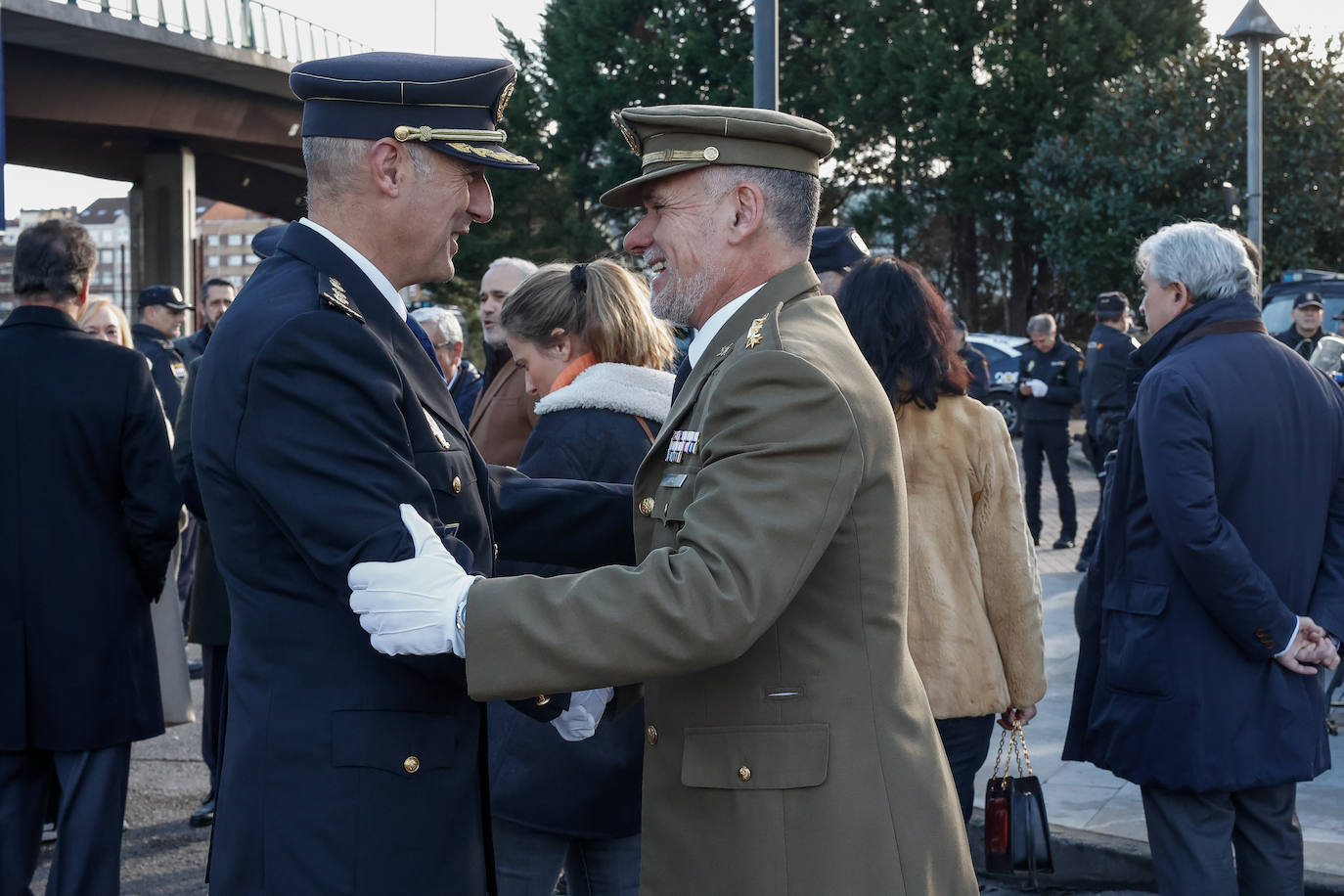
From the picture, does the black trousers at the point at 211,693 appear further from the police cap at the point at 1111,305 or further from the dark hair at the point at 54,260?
the police cap at the point at 1111,305

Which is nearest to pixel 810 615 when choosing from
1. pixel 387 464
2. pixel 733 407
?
pixel 733 407

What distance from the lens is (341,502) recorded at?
6.75ft

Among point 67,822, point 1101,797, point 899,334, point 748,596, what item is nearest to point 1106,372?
point 1101,797

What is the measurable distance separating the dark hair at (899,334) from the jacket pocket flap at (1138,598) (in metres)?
0.80

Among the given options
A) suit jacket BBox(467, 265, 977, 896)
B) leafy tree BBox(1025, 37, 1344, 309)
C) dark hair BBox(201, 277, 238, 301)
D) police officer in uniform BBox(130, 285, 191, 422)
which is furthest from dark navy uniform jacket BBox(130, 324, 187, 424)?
leafy tree BBox(1025, 37, 1344, 309)

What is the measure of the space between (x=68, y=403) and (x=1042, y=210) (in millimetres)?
25272

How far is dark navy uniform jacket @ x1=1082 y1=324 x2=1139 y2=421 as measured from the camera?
11.4m

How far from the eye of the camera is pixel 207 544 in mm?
5848

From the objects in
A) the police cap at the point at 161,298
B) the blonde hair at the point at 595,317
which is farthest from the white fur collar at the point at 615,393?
the police cap at the point at 161,298

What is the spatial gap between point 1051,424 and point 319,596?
457 inches

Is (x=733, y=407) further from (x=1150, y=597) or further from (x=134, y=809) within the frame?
(x=134, y=809)

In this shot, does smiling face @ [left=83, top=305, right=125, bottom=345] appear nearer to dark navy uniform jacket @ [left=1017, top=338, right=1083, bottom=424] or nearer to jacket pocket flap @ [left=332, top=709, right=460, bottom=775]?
jacket pocket flap @ [left=332, top=709, right=460, bottom=775]

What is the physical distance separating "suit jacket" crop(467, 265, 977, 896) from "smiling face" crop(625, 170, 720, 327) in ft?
0.42

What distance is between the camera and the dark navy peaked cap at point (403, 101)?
2.34 meters
